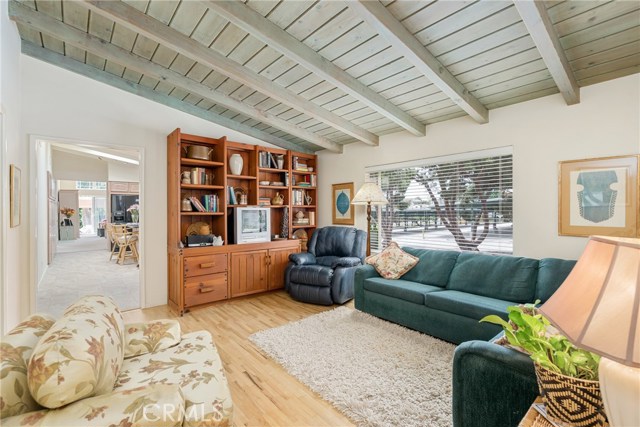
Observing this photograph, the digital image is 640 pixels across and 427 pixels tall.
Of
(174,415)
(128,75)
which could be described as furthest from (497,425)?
(128,75)

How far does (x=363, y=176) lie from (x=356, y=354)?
274cm

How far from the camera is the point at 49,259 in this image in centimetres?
679

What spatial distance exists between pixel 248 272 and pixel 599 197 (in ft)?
12.6

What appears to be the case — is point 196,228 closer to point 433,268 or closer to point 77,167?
point 433,268

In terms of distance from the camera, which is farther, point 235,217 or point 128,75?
point 235,217

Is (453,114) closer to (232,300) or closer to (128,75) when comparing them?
(232,300)

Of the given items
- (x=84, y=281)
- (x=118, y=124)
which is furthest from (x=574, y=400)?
(x=84, y=281)

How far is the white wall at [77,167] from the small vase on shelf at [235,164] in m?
6.89

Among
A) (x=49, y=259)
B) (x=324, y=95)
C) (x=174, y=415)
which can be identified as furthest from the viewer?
(x=49, y=259)

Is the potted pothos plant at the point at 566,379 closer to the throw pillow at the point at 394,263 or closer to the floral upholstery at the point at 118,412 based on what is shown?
the floral upholstery at the point at 118,412

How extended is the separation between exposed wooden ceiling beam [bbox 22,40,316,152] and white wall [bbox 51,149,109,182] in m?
6.21

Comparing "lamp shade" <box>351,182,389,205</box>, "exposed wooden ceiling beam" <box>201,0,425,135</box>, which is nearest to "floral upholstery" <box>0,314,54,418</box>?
"exposed wooden ceiling beam" <box>201,0,425,135</box>

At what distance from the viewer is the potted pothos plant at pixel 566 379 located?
0.85m

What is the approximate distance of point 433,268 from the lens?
3.20 m
